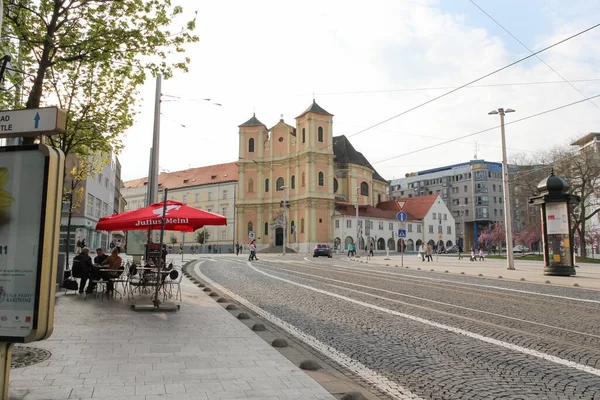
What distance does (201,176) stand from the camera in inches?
3804

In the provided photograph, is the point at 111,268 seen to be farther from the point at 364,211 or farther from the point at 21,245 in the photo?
the point at 364,211

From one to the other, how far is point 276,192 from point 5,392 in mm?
72809

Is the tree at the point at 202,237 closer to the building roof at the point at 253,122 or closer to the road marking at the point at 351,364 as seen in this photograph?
the building roof at the point at 253,122

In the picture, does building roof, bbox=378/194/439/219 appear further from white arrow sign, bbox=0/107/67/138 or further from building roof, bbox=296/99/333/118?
white arrow sign, bbox=0/107/67/138

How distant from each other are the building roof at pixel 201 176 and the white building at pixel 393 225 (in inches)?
983

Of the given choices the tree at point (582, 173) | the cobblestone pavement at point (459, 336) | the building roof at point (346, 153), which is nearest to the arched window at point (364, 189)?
the building roof at point (346, 153)

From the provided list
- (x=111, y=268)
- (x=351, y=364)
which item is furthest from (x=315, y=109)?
(x=351, y=364)

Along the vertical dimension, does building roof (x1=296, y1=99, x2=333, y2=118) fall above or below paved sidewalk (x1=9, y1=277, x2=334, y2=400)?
above

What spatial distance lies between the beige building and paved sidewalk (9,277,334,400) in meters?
72.7

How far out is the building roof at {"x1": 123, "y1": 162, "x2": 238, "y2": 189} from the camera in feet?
299

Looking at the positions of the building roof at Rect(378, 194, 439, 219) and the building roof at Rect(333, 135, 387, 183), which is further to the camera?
the building roof at Rect(378, 194, 439, 219)

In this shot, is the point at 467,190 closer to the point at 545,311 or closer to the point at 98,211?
the point at 98,211

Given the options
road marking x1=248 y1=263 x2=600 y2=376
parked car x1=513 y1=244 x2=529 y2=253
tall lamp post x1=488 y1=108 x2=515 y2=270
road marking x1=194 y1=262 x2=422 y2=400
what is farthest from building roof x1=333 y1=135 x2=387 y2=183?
road marking x1=194 y1=262 x2=422 y2=400

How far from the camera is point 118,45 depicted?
10367mm
